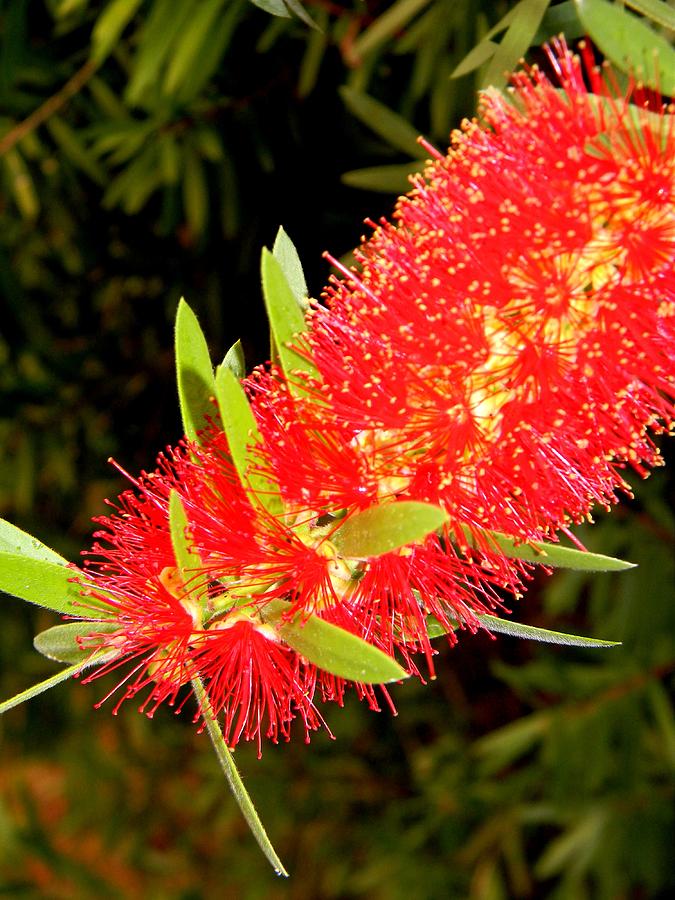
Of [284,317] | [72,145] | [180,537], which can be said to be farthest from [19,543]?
[72,145]

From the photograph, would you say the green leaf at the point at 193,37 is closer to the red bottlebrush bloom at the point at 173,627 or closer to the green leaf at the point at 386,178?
the green leaf at the point at 386,178

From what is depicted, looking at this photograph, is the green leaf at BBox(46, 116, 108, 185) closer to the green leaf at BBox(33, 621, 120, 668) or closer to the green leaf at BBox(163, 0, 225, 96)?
the green leaf at BBox(163, 0, 225, 96)

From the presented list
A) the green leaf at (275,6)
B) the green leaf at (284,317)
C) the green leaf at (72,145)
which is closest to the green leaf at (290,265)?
the green leaf at (284,317)

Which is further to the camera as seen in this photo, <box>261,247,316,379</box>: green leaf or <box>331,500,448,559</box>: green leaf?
<box>261,247,316,379</box>: green leaf

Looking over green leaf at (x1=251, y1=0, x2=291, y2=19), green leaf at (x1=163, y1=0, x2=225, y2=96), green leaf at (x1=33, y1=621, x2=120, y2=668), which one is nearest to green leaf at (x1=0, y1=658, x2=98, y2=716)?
green leaf at (x1=33, y1=621, x2=120, y2=668)

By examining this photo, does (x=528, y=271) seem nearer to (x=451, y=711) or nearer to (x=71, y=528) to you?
(x=71, y=528)

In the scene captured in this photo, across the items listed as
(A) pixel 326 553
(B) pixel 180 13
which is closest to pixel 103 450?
(B) pixel 180 13

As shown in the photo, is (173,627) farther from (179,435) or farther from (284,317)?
(179,435)
